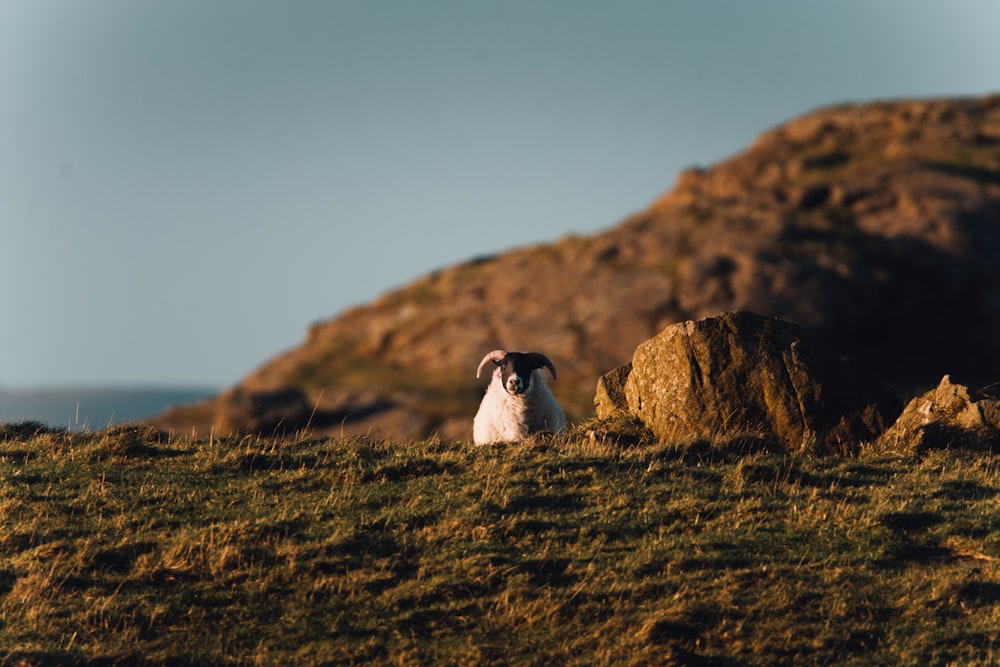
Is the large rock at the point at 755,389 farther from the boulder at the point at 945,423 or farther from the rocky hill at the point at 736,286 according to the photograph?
the rocky hill at the point at 736,286

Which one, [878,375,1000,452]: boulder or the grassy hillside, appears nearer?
the grassy hillside

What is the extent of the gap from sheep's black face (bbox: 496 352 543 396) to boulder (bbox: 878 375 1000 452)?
644 cm

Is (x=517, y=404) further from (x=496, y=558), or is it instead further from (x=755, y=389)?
(x=496, y=558)

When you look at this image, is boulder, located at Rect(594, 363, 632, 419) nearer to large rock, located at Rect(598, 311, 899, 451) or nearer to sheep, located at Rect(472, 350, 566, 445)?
sheep, located at Rect(472, 350, 566, 445)

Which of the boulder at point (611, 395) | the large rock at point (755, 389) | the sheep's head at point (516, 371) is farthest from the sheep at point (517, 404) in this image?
the large rock at point (755, 389)

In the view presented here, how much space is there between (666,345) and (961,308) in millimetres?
127039

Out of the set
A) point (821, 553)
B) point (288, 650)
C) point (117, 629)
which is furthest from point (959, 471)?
point (117, 629)

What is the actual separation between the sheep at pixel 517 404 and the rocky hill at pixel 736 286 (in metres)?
84.8

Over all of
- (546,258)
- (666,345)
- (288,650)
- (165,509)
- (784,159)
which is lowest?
(288,650)

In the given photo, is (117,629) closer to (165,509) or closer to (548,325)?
(165,509)

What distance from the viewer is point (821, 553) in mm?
14414

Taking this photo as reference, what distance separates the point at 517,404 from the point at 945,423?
776cm

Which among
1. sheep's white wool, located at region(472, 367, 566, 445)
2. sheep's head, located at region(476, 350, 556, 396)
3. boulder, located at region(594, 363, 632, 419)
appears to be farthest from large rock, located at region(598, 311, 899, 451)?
sheep's head, located at region(476, 350, 556, 396)

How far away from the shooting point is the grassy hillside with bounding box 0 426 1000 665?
484 inches
